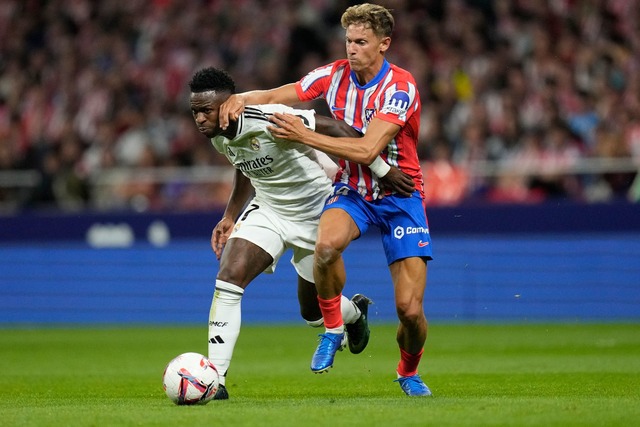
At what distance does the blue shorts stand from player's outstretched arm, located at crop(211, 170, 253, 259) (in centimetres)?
86

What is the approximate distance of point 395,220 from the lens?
859 centimetres

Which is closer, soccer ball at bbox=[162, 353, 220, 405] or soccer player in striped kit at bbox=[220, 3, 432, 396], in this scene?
soccer ball at bbox=[162, 353, 220, 405]

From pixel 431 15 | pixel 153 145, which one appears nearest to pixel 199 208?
Answer: pixel 153 145

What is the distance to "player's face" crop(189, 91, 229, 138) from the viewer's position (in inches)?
326

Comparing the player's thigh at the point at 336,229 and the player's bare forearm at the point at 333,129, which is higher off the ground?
the player's bare forearm at the point at 333,129

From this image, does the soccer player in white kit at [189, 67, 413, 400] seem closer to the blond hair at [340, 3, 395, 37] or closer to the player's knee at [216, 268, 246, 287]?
the player's knee at [216, 268, 246, 287]

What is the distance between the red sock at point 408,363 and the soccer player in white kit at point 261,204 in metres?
0.67

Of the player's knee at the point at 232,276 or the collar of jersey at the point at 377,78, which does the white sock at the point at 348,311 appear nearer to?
the player's knee at the point at 232,276

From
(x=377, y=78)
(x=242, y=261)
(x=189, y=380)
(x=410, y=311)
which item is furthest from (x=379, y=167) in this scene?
(x=189, y=380)

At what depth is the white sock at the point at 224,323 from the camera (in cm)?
825

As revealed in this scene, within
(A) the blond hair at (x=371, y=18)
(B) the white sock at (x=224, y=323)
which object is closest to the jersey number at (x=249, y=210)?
(B) the white sock at (x=224, y=323)

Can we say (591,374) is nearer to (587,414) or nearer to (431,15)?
(587,414)

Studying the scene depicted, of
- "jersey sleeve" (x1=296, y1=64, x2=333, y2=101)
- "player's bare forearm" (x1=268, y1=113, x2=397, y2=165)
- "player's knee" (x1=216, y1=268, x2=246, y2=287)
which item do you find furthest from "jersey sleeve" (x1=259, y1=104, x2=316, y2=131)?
"player's knee" (x1=216, y1=268, x2=246, y2=287)

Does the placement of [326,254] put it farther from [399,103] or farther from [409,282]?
[399,103]
